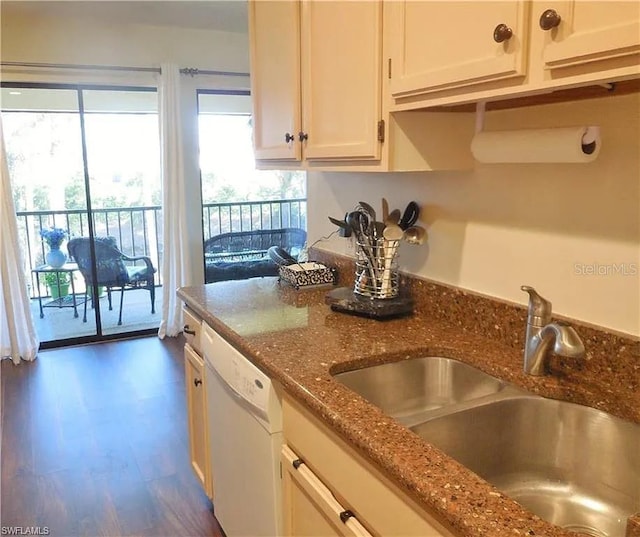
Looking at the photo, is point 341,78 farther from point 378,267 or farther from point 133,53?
point 133,53

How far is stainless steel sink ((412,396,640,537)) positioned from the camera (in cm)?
117

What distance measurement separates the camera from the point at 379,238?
1832 millimetres

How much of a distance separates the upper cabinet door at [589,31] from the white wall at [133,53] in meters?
3.91

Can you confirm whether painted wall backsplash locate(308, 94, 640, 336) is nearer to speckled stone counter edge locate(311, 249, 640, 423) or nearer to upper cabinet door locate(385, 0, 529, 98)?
speckled stone counter edge locate(311, 249, 640, 423)

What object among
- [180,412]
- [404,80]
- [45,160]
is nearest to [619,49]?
[404,80]

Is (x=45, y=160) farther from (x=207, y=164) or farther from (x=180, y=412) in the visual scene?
(x=180, y=412)

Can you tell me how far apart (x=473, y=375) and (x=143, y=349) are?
134 inches

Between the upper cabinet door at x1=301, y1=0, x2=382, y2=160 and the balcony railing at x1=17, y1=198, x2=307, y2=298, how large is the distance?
2402 mm

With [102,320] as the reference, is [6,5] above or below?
above

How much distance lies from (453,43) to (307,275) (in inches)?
49.5

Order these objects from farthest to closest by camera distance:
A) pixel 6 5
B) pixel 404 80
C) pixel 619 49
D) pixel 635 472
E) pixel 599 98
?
1. pixel 6 5
2. pixel 404 80
3. pixel 599 98
4. pixel 635 472
5. pixel 619 49

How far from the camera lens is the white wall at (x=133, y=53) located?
4.01 m

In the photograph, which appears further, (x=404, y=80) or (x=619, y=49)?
(x=404, y=80)

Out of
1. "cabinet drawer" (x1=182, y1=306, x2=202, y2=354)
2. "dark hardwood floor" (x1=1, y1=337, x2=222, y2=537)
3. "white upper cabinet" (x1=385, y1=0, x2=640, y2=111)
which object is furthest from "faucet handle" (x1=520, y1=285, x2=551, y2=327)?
"dark hardwood floor" (x1=1, y1=337, x2=222, y2=537)
